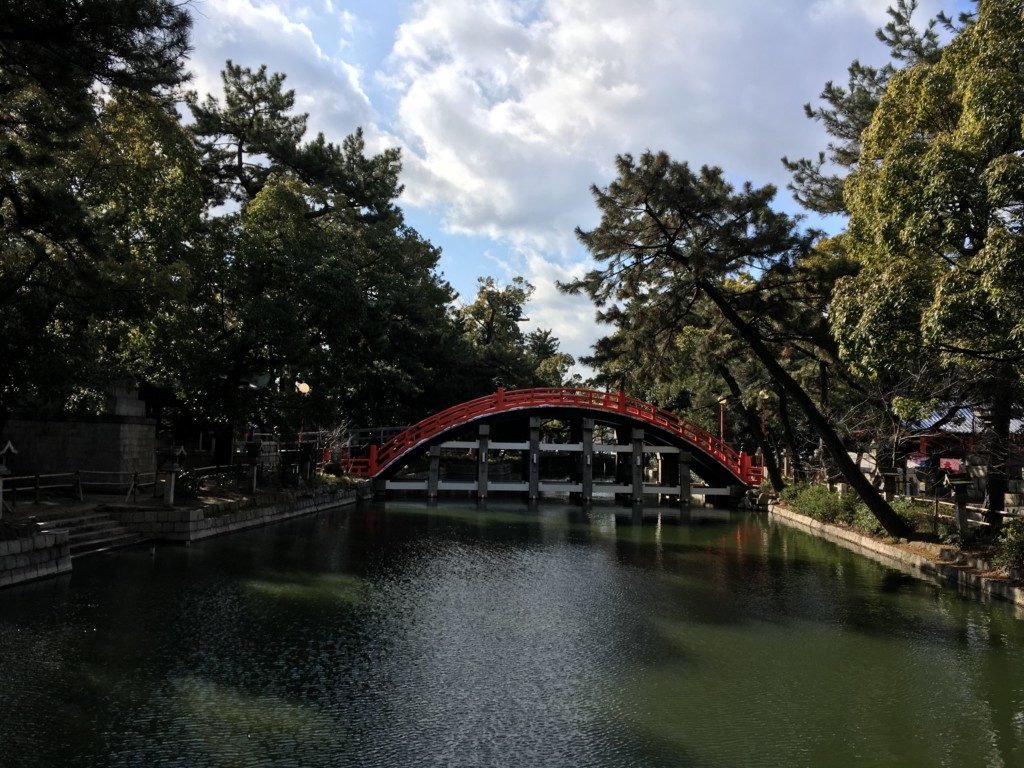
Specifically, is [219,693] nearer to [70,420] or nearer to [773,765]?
[773,765]

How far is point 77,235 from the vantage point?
11.6m

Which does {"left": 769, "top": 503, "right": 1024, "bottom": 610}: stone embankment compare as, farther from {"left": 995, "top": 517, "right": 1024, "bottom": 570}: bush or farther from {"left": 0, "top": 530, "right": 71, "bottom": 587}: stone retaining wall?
{"left": 0, "top": 530, "right": 71, "bottom": 587}: stone retaining wall

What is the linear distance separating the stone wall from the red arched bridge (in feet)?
39.1

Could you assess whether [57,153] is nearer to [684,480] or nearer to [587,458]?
[587,458]

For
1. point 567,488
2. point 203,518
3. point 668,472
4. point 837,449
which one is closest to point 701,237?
point 837,449

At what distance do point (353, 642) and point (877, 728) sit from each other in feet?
19.5

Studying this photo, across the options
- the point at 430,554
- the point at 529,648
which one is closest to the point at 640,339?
the point at 430,554

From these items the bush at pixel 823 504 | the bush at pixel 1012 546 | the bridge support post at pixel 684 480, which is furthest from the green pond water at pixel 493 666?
the bridge support post at pixel 684 480

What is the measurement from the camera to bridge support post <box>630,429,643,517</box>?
29.2 metres

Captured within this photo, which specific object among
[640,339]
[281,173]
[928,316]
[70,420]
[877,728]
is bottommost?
[877,728]

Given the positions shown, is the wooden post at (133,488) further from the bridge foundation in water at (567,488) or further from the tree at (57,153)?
Result: the bridge foundation in water at (567,488)

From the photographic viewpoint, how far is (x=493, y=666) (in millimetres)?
8305

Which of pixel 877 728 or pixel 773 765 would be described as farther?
pixel 877 728

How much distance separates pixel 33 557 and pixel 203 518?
195 inches
